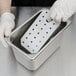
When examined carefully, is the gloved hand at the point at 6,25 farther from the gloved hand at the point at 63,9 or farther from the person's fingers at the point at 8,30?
the gloved hand at the point at 63,9

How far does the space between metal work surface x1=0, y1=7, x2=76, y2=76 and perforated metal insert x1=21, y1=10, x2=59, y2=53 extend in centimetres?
12

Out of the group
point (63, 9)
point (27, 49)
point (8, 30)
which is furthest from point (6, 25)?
point (63, 9)

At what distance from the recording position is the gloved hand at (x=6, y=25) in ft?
2.91

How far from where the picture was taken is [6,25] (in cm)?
92

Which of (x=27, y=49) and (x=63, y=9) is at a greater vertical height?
(x=63, y=9)

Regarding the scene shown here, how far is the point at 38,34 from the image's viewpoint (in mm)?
854

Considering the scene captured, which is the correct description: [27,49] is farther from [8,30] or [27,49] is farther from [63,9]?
[63,9]

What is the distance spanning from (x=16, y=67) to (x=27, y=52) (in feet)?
0.38

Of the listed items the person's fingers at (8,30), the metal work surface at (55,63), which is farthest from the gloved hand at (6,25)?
the metal work surface at (55,63)

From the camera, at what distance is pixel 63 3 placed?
899 mm

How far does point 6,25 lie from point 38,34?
0.50 feet

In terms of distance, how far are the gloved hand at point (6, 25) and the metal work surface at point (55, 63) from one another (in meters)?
0.10

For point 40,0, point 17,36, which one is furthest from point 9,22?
point 40,0

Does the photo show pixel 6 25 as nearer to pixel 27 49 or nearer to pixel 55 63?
pixel 27 49
